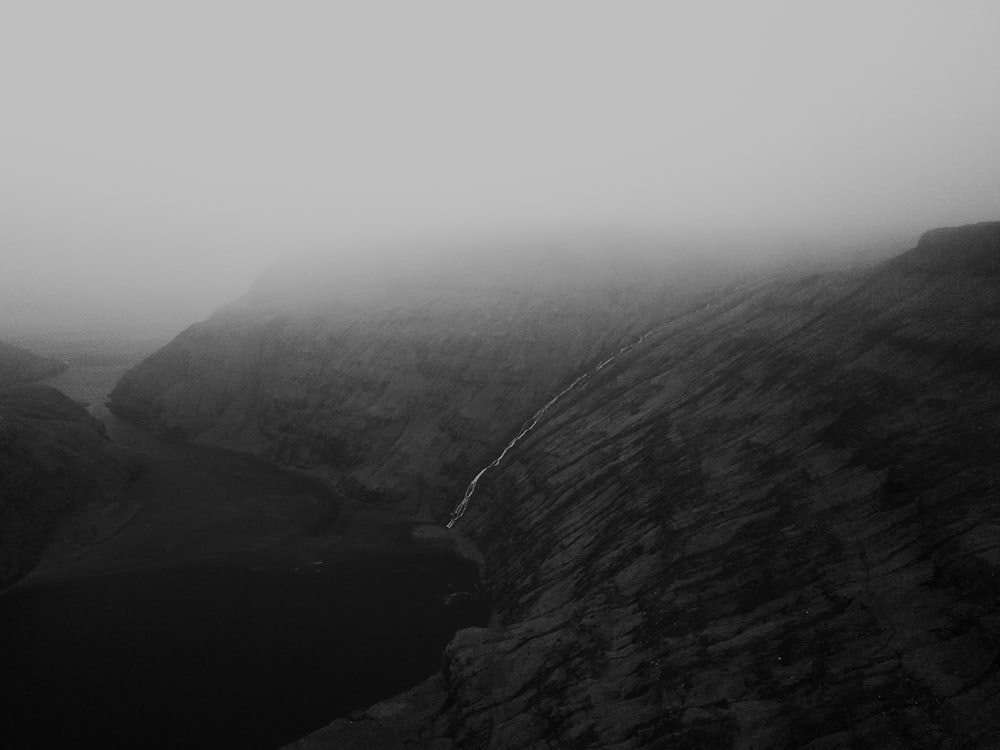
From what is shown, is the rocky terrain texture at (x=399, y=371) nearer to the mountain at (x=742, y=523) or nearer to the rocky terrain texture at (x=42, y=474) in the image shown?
the mountain at (x=742, y=523)

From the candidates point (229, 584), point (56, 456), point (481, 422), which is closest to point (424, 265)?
point (481, 422)

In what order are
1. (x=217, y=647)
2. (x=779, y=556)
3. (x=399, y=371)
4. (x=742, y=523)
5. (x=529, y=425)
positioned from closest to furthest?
(x=779, y=556) < (x=742, y=523) < (x=217, y=647) < (x=529, y=425) < (x=399, y=371)

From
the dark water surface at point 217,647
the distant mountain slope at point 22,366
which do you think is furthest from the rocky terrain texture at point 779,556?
the distant mountain slope at point 22,366

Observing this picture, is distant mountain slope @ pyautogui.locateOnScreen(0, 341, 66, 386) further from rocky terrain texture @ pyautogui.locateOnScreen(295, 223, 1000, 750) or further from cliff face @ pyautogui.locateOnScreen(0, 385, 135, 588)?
rocky terrain texture @ pyautogui.locateOnScreen(295, 223, 1000, 750)

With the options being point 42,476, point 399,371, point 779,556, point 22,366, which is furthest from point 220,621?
point 22,366

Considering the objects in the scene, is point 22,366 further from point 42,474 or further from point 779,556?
point 779,556

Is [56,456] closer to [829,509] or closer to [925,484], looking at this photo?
[829,509]
